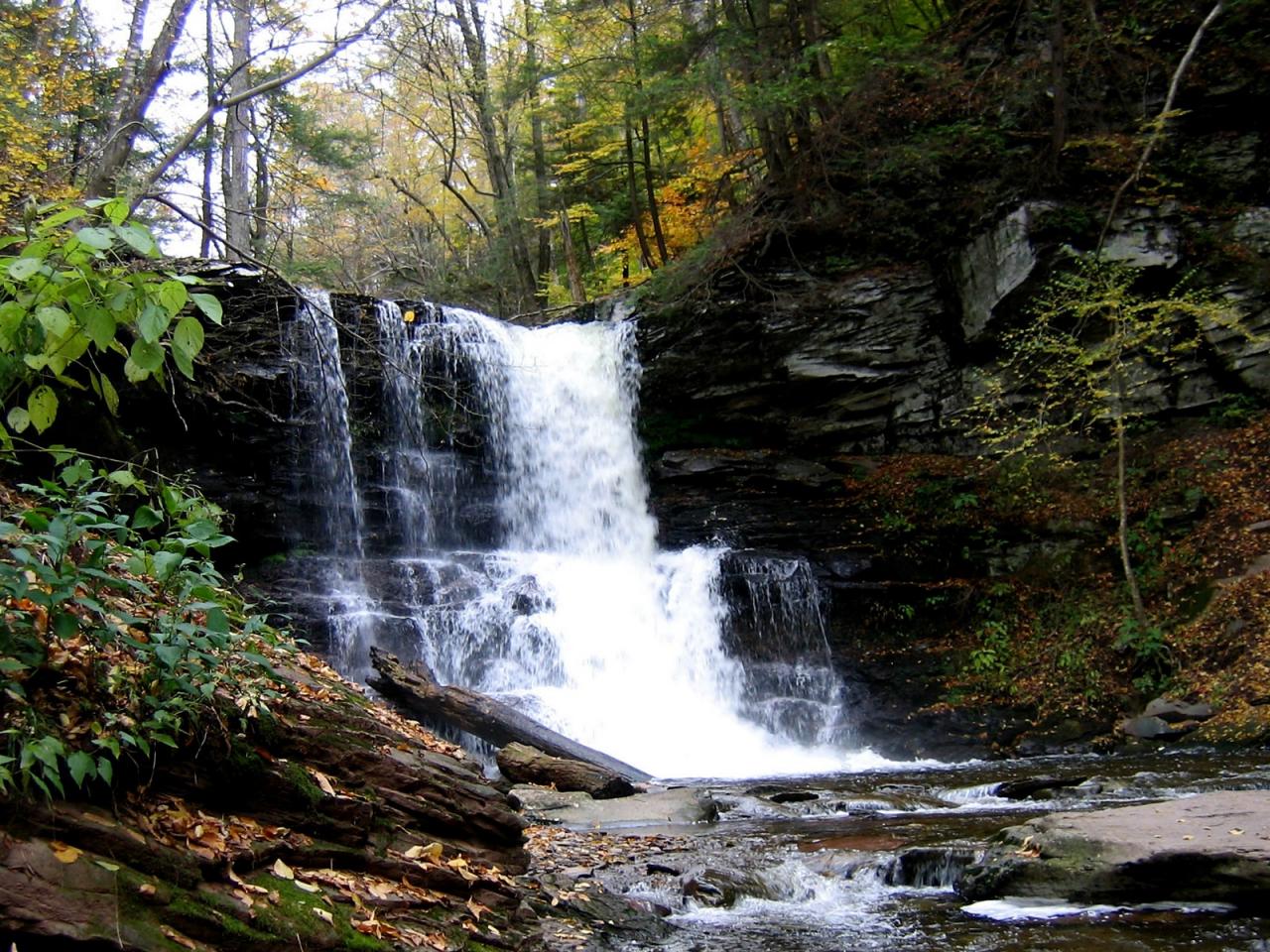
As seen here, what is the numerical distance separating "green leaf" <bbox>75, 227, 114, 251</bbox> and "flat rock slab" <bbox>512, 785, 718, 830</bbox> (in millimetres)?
5493

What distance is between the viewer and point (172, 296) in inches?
91.0

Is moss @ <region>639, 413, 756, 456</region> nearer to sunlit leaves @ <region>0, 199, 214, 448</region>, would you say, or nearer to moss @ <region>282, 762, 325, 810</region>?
moss @ <region>282, 762, 325, 810</region>

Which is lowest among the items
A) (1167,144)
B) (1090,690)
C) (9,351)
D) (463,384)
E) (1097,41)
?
(1090,690)

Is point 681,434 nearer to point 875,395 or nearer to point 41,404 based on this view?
point 875,395

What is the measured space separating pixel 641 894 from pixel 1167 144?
14.6m

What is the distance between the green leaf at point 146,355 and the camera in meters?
2.34

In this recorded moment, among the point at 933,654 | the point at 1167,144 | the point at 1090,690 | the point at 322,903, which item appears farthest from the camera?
the point at 1167,144

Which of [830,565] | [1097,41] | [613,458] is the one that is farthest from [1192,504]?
[613,458]

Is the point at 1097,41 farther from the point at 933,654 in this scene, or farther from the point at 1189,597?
the point at 933,654

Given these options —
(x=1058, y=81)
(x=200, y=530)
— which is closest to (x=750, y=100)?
(x=1058, y=81)

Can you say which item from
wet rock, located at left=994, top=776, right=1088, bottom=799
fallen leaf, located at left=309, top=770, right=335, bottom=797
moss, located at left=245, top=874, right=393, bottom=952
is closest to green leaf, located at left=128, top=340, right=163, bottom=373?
moss, located at left=245, top=874, right=393, bottom=952

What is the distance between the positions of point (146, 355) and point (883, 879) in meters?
5.01

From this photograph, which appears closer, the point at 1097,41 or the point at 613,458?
the point at 1097,41

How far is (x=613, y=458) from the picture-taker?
53.1ft
